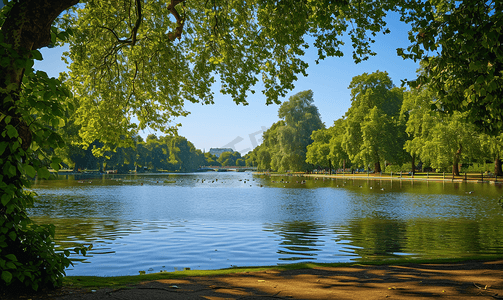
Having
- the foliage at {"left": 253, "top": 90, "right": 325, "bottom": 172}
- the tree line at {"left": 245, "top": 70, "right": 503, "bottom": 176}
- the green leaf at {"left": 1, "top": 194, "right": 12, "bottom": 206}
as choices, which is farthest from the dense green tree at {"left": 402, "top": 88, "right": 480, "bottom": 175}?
the green leaf at {"left": 1, "top": 194, "right": 12, "bottom": 206}

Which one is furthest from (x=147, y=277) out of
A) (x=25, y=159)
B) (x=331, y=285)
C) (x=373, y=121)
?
(x=373, y=121)

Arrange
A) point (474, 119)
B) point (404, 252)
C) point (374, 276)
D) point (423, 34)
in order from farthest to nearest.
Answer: point (404, 252) → point (474, 119) → point (423, 34) → point (374, 276)

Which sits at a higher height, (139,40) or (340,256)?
(139,40)

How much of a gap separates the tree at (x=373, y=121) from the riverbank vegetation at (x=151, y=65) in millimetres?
44370

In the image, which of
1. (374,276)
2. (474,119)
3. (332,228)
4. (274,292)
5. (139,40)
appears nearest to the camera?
(274,292)

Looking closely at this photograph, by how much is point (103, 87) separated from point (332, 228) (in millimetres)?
11713

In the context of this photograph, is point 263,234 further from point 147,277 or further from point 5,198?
point 5,198

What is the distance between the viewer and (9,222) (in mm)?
5062

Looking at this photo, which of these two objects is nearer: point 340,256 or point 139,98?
point 340,256

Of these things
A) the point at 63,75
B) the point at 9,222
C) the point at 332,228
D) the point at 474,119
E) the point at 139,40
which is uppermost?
the point at 139,40

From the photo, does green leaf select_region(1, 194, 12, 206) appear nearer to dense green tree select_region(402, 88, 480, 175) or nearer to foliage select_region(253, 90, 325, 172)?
dense green tree select_region(402, 88, 480, 175)

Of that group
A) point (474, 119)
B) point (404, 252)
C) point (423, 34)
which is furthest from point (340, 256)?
point (423, 34)

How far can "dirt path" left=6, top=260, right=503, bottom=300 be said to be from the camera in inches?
220

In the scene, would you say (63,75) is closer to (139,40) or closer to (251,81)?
(139,40)
